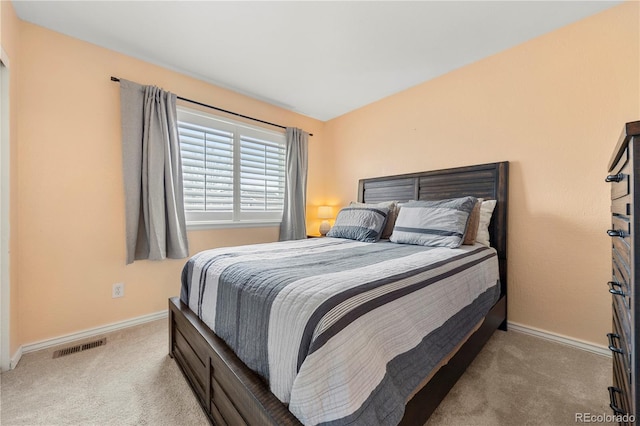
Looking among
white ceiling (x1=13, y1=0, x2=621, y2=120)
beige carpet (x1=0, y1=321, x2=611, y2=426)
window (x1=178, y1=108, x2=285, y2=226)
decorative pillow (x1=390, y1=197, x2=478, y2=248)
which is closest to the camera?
beige carpet (x1=0, y1=321, x2=611, y2=426)

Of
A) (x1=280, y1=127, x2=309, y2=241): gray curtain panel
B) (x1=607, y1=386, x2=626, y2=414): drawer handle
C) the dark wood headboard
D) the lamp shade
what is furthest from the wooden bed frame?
(x1=280, y1=127, x2=309, y2=241): gray curtain panel

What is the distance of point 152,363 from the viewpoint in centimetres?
170

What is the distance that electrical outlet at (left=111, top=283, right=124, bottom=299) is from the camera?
2203 mm

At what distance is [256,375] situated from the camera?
1.00 metres

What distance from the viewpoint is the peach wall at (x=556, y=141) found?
1794 mm

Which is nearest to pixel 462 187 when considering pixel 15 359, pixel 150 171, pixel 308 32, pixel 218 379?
pixel 308 32

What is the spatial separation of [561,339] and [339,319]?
221cm

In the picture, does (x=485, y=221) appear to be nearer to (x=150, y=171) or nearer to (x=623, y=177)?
(x=623, y=177)

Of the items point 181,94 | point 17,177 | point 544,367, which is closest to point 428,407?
point 544,367

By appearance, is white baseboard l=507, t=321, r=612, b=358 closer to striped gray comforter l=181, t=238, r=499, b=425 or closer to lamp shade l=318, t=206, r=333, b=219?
striped gray comforter l=181, t=238, r=499, b=425

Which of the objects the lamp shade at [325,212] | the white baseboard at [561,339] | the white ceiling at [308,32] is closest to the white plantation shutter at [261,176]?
the lamp shade at [325,212]

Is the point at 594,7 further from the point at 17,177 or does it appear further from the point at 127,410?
the point at 17,177

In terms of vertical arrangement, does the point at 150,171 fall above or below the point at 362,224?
above

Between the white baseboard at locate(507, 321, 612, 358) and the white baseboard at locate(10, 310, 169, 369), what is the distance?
3.16 metres
